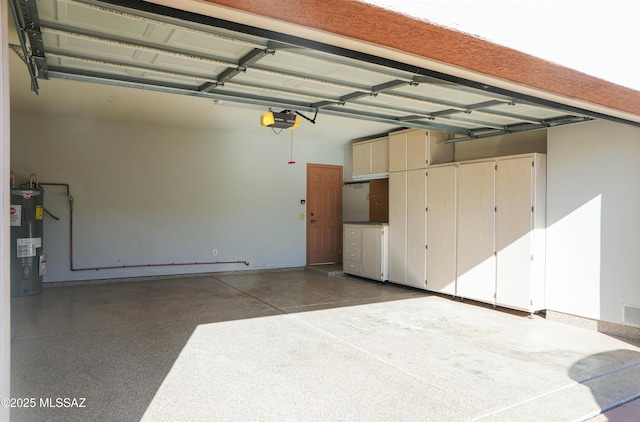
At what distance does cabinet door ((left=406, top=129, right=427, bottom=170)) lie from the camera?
6336 millimetres

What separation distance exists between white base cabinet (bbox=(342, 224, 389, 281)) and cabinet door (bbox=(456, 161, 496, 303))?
1.45 metres

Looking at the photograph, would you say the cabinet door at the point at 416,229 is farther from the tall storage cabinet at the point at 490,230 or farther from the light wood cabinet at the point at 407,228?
the tall storage cabinet at the point at 490,230

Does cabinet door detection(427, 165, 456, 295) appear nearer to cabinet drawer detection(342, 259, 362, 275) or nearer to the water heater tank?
cabinet drawer detection(342, 259, 362, 275)

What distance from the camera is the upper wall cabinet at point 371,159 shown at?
7.23 meters

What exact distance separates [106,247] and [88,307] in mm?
1851

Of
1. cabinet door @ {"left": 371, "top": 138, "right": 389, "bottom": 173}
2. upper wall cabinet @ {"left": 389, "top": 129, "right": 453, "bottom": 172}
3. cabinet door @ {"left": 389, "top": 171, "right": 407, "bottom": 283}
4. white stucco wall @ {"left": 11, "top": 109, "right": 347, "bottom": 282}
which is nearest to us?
upper wall cabinet @ {"left": 389, "top": 129, "right": 453, "bottom": 172}

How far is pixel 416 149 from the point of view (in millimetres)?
6477

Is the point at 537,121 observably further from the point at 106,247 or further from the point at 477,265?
the point at 106,247

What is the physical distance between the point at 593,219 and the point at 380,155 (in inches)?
139

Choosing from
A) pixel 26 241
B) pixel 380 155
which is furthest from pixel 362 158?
pixel 26 241

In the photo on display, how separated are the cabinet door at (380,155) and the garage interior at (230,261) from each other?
284 mm

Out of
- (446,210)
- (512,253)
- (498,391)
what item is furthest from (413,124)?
(498,391)

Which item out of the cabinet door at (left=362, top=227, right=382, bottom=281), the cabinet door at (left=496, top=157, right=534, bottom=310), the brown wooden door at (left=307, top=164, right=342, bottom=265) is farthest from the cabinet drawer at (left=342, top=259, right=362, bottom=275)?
the cabinet door at (left=496, top=157, right=534, bottom=310)

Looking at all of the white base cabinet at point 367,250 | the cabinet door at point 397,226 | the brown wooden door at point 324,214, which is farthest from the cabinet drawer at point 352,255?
the brown wooden door at point 324,214
